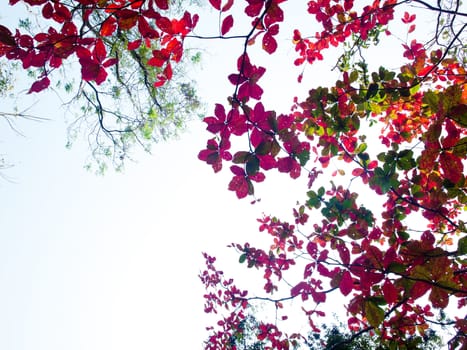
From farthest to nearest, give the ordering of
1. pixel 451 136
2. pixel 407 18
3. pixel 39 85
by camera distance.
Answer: pixel 407 18 → pixel 39 85 → pixel 451 136

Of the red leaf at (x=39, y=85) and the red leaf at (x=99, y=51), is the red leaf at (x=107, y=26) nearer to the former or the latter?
the red leaf at (x=99, y=51)

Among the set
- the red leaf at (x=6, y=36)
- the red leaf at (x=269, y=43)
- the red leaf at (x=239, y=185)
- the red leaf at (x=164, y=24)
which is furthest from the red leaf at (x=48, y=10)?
the red leaf at (x=239, y=185)

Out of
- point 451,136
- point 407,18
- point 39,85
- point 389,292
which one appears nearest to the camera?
point 451,136

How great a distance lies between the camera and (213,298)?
480 cm

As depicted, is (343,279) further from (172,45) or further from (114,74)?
(114,74)

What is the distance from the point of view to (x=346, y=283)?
3.71ft

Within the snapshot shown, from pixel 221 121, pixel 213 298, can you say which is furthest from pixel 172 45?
pixel 213 298

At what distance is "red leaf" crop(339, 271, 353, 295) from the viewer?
1120mm

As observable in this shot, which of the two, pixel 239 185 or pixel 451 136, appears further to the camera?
pixel 239 185

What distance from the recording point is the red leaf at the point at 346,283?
3.67 ft

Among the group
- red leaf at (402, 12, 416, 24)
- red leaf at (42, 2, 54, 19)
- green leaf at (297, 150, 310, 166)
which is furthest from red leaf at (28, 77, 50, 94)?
red leaf at (402, 12, 416, 24)

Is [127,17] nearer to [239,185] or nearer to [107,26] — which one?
[107,26]

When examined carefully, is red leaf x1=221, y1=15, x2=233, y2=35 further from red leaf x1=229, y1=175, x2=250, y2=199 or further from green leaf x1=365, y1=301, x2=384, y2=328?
green leaf x1=365, y1=301, x2=384, y2=328

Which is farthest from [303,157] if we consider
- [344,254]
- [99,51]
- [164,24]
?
[99,51]
